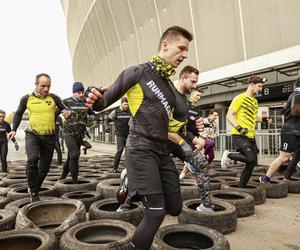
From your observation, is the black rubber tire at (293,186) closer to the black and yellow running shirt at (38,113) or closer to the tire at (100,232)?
the tire at (100,232)

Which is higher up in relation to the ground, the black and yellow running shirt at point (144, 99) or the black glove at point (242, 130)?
the black and yellow running shirt at point (144, 99)

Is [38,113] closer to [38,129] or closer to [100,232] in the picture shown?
[38,129]

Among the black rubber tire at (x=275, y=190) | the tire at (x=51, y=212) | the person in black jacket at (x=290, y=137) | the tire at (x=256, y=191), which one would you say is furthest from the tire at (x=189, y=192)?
the tire at (x=51, y=212)

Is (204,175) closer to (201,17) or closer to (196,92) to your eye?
(196,92)

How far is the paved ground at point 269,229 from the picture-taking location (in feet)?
10.9

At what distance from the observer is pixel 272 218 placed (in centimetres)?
432

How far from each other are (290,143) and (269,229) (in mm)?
2205

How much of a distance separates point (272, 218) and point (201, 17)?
46.5ft

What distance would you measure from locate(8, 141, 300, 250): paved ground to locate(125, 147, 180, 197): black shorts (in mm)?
1363

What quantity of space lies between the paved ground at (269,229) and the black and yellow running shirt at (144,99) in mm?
1778

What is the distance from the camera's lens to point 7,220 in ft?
12.0

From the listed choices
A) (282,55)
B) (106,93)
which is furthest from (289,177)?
(282,55)

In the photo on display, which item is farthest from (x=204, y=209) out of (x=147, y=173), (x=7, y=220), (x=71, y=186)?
(x=71, y=186)

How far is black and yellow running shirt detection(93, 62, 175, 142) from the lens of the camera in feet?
7.98
